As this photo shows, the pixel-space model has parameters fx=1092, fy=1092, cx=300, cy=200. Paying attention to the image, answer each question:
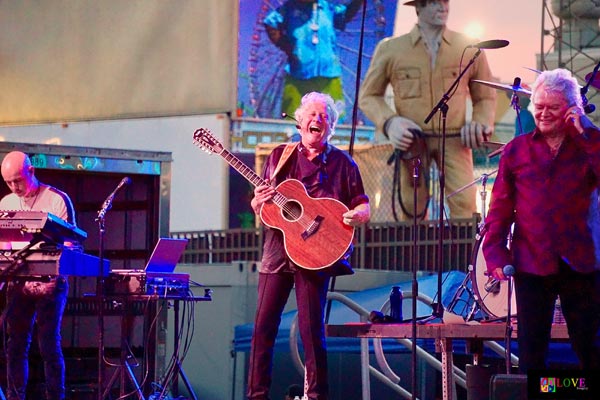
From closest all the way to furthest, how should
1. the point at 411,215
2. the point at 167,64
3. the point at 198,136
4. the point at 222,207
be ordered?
the point at 198,136
the point at 411,215
the point at 222,207
the point at 167,64

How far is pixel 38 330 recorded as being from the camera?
7.66 m

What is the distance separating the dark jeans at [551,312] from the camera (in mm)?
5172

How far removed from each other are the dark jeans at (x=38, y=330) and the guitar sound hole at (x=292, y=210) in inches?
77.0

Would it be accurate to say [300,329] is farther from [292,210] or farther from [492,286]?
[492,286]

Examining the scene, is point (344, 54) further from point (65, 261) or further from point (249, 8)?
point (65, 261)

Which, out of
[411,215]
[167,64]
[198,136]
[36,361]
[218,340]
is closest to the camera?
[198,136]

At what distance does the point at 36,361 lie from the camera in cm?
928

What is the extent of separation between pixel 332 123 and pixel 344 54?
10167mm

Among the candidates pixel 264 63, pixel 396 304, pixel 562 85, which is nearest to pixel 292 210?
pixel 396 304

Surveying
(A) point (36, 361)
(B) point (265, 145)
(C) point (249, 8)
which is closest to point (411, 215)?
(B) point (265, 145)

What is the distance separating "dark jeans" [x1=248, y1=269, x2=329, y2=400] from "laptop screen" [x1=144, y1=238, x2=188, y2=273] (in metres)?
2.03

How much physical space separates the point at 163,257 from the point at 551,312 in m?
3.82

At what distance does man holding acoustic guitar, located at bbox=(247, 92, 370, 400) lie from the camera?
6328mm

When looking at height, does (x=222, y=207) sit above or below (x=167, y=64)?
below
